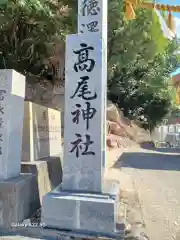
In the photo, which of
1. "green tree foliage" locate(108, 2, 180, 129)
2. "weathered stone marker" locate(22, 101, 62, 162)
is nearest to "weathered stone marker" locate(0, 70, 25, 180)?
"weathered stone marker" locate(22, 101, 62, 162)

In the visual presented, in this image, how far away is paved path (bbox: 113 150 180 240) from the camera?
4.04m

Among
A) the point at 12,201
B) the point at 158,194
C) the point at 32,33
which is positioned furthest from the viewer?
the point at 32,33

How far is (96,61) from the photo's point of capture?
3.98m

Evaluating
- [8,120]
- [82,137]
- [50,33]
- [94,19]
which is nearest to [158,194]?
[82,137]

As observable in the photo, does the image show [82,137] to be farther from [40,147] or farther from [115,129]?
[115,129]

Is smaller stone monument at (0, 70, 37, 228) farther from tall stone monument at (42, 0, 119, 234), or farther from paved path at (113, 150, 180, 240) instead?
paved path at (113, 150, 180, 240)

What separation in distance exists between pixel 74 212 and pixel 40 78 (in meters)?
9.37

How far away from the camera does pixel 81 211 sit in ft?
11.8

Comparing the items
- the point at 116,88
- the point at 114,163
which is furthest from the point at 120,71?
the point at 114,163

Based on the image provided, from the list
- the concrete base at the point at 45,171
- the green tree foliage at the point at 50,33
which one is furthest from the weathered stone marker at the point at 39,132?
the green tree foliage at the point at 50,33

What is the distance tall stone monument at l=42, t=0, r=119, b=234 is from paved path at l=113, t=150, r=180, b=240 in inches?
32.2

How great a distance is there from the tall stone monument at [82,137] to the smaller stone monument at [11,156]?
0.61 meters

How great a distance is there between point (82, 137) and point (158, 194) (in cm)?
286

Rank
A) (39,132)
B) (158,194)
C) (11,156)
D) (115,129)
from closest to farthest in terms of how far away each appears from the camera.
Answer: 1. (11,156)
2. (39,132)
3. (158,194)
4. (115,129)
